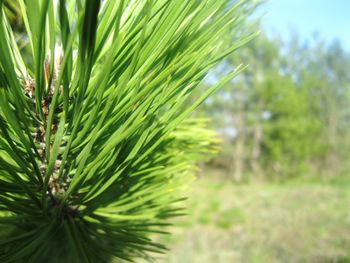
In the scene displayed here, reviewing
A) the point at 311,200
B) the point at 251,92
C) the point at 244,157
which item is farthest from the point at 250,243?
the point at 244,157

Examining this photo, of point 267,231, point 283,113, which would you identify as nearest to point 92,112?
point 267,231

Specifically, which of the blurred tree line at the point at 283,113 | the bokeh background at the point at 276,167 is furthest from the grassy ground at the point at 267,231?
the blurred tree line at the point at 283,113

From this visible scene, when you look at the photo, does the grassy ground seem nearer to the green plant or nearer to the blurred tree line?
the green plant

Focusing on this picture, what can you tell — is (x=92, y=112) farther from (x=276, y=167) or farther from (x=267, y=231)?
(x=276, y=167)

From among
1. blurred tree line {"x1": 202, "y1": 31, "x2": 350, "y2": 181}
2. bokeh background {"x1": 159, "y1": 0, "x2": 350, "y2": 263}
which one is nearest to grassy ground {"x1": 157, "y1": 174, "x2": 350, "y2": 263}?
bokeh background {"x1": 159, "y1": 0, "x2": 350, "y2": 263}

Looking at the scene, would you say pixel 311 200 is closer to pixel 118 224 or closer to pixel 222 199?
pixel 222 199

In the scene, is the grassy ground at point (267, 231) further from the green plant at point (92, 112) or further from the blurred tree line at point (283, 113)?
the blurred tree line at point (283, 113)
